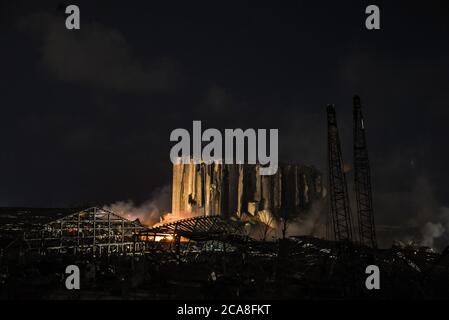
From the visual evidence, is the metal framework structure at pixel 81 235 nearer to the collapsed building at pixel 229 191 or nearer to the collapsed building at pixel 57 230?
the collapsed building at pixel 57 230

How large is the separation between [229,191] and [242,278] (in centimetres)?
9157

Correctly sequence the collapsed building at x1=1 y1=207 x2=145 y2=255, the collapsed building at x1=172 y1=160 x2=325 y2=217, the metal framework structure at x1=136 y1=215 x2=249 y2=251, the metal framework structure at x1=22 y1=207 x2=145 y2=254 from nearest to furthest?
the metal framework structure at x1=136 y1=215 x2=249 y2=251 < the collapsed building at x1=1 y1=207 x2=145 y2=255 < the metal framework structure at x1=22 y1=207 x2=145 y2=254 < the collapsed building at x1=172 y1=160 x2=325 y2=217

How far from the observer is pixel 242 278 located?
28750 millimetres

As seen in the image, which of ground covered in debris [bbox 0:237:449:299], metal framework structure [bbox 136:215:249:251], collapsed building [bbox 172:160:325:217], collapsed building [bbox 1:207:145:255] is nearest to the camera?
ground covered in debris [bbox 0:237:449:299]

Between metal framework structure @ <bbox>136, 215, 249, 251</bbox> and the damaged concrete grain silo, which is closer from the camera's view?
metal framework structure @ <bbox>136, 215, 249, 251</bbox>

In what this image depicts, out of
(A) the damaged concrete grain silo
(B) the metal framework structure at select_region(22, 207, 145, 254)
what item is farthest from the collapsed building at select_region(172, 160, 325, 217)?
(B) the metal framework structure at select_region(22, 207, 145, 254)

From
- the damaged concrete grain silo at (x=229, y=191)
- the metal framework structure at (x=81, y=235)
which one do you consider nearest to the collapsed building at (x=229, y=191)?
the damaged concrete grain silo at (x=229, y=191)

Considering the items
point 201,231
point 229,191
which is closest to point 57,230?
point 201,231

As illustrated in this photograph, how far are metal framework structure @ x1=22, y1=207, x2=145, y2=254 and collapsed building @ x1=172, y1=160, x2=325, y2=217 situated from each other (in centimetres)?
6219

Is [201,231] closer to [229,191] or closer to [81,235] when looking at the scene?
[81,235]

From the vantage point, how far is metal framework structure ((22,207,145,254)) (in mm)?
38688

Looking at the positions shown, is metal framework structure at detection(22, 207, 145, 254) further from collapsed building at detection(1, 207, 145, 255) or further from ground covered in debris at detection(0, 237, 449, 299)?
ground covered in debris at detection(0, 237, 449, 299)
